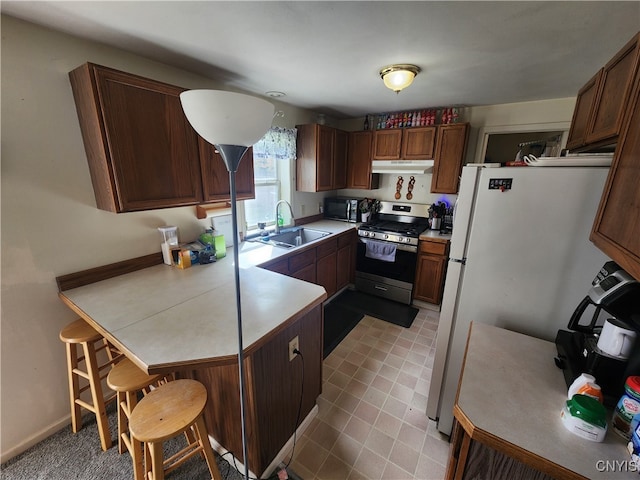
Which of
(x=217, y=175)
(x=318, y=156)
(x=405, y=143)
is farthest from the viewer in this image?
(x=405, y=143)

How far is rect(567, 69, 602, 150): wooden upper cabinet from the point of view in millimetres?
1305

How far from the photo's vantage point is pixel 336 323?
2.75 m

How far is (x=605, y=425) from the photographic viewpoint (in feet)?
2.38

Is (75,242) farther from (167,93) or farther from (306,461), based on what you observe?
(306,461)

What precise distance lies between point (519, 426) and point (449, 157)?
2671mm

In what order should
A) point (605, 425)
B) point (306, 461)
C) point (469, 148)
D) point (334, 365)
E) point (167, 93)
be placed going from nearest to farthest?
point (605, 425), point (306, 461), point (167, 93), point (334, 365), point (469, 148)

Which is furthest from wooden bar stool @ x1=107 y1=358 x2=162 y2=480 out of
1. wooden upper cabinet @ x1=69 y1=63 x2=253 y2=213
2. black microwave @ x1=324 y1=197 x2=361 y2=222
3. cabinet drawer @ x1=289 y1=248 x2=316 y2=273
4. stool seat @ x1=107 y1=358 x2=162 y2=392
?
black microwave @ x1=324 y1=197 x2=361 y2=222

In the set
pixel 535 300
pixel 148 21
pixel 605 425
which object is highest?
pixel 148 21

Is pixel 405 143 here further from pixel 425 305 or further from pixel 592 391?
pixel 592 391

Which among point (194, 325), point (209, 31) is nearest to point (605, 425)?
point (194, 325)

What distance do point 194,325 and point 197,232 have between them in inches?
47.1

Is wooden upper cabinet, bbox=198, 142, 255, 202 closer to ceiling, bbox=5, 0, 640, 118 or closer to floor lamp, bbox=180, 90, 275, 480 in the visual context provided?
ceiling, bbox=5, 0, 640, 118

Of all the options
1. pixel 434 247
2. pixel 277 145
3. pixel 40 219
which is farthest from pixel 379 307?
pixel 40 219

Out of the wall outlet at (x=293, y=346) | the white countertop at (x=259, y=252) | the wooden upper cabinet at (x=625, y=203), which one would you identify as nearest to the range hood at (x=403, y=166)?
the white countertop at (x=259, y=252)
